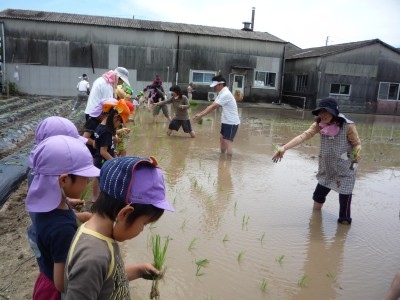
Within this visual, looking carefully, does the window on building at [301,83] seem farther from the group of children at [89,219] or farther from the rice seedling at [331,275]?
the group of children at [89,219]

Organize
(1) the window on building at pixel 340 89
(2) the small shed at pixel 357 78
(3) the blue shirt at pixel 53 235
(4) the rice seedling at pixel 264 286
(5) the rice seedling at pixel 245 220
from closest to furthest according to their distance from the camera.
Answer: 1. (3) the blue shirt at pixel 53 235
2. (4) the rice seedling at pixel 264 286
3. (5) the rice seedling at pixel 245 220
4. (2) the small shed at pixel 357 78
5. (1) the window on building at pixel 340 89

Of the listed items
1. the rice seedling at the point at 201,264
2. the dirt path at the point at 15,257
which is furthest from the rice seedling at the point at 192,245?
the dirt path at the point at 15,257

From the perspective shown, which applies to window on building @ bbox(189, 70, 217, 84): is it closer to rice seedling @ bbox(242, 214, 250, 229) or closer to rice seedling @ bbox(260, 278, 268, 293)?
rice seedling @ bbox(242, 214, 250, 229)

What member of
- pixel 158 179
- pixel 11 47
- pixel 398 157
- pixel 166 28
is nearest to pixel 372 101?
pixel 166 28

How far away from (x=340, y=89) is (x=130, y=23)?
49.9 feet

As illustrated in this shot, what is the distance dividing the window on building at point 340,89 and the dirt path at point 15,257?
25151mm

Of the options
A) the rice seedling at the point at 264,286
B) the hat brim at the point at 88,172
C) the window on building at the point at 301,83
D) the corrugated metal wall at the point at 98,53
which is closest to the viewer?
the hat brim at the point at 88,172

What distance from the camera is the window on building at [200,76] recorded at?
2528 cm

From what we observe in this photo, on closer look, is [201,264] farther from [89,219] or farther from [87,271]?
[87,271]

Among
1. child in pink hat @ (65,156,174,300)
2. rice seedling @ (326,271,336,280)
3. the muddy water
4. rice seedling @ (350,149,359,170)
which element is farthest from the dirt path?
rice seedling @ (350,149,359,170)

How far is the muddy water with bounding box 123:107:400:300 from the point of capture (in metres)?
3.12

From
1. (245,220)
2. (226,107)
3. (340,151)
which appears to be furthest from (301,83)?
(245,220)

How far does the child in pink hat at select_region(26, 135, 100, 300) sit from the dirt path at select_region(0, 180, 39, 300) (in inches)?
42.9

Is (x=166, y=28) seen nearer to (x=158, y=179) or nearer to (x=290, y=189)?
(x=290, y=189)
